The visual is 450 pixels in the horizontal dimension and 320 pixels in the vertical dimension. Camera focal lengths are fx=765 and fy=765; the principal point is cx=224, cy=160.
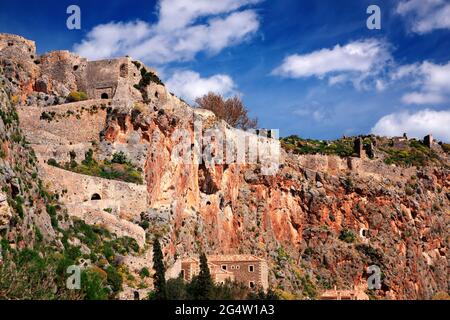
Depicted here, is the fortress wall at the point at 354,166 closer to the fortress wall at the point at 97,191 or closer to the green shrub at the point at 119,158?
the green shrub at the point at 119,158

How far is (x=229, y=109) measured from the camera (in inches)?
2972

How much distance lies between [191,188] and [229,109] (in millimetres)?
22869

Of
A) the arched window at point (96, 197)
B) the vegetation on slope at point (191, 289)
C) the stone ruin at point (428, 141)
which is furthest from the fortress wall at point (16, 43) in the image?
the stone ruin at point (428, 141)

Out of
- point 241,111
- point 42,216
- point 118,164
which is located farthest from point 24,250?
point 241,111

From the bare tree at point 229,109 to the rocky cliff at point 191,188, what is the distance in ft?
20.0

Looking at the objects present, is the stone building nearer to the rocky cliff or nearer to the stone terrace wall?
the rocky cliff

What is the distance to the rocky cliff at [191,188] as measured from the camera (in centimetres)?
4072

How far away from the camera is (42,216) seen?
116 ft

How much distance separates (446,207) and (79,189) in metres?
54.9

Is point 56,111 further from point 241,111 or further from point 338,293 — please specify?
point 241,111

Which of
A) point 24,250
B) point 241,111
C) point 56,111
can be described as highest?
point 241,111

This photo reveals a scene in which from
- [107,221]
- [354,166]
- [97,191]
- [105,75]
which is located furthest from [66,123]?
[354,166]

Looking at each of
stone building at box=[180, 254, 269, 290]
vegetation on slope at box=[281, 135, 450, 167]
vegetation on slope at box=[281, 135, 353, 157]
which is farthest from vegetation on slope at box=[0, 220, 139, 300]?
vegetation on slope at box=[281, 135, 353, 157]

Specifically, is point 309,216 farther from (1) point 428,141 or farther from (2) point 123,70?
(1) point 428,141
